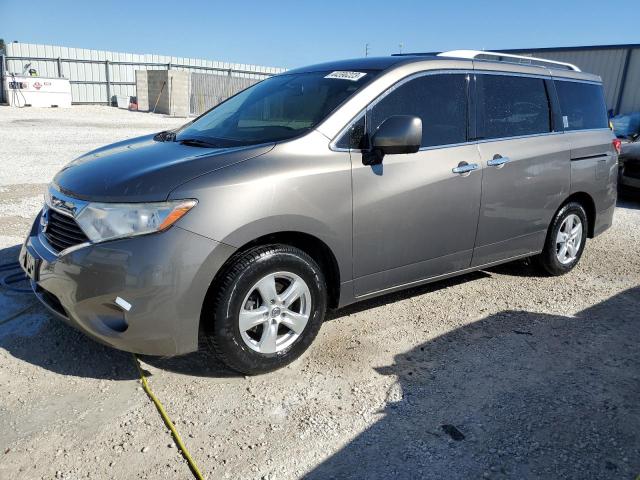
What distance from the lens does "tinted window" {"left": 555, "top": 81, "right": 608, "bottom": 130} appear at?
498cm

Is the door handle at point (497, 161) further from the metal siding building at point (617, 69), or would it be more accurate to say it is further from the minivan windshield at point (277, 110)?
the metal siding building at point (617, 69)

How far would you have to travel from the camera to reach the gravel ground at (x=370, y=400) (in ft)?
8.38

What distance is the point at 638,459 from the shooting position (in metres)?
2.62

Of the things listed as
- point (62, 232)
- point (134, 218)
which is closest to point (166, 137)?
point (62, 232)

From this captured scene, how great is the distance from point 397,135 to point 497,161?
121cm

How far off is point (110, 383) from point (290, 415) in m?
1.08

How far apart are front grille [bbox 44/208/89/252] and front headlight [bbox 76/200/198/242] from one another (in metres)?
0.12

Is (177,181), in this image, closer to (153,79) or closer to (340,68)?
(340,68)

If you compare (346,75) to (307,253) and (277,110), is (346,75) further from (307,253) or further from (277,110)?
(307,253)

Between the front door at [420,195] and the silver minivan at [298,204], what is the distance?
0.04ft

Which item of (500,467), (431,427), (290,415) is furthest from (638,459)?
(290,415)

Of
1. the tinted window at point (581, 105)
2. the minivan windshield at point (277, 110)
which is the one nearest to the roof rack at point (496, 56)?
the tinted window at point (581, 105)

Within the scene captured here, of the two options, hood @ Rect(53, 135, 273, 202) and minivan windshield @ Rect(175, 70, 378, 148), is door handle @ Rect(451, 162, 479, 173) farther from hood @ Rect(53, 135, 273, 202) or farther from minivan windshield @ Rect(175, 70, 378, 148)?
hood @ Rect(53, 135, 273, 202)

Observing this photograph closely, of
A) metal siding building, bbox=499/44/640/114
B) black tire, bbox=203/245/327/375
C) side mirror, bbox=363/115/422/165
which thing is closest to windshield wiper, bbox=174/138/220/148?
black tire, bbox=203/245/327/375
